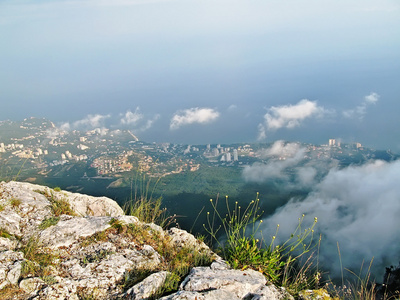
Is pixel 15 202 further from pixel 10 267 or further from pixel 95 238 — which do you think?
pixel 10 267

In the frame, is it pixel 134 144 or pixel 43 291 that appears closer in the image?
pixel 43 291

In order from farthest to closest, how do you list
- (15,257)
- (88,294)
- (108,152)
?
(108,152), (15,257), (88,294)

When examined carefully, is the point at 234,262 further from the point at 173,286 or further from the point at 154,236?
the point at 154,236

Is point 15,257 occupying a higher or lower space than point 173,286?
higher

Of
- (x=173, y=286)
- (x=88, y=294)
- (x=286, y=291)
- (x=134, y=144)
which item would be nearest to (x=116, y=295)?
(x=88, y=294)

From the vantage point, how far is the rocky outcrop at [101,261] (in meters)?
3.88

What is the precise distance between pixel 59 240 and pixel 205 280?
125 inches

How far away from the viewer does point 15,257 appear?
4.24 m

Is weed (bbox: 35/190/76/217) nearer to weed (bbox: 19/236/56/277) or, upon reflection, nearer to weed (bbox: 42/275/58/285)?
weed (bbox: 19/236/56/277)

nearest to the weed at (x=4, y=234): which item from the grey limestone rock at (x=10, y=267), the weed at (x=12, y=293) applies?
the grey limestone rock at (x=10, y=267)

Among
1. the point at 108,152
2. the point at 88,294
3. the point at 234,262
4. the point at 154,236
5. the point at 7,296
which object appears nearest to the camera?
Answer: the point at 7,296

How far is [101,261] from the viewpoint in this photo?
464 centimetres

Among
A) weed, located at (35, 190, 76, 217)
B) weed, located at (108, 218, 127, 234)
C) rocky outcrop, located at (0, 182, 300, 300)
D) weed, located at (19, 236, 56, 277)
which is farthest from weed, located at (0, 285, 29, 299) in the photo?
weed, located at (35, 190, 76, 217)

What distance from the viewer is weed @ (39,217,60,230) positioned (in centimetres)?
550
